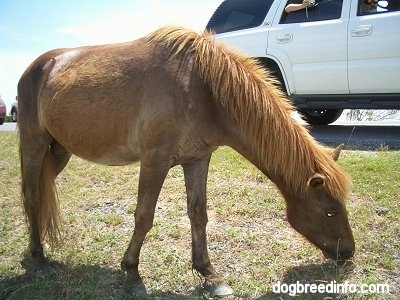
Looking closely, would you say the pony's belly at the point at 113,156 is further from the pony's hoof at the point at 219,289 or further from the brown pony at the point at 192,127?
the pony's hoof at the point at 219,289

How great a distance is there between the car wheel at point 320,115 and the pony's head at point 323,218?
5503 mm

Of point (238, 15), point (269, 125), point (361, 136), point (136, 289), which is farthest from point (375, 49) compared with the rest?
point (136, 289)

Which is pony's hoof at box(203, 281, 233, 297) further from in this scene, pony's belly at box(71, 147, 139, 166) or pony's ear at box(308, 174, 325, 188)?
pony's belly at box(71, 147, 139, 166)

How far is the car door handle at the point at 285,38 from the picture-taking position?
21.6 ft

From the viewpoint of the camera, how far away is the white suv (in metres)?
5.83

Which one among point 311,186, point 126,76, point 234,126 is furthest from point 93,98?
point 311,186

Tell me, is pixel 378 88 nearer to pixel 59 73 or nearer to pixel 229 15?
pixel 229 15

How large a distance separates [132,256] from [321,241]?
4.71 ft

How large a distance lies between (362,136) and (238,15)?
9.91 ft

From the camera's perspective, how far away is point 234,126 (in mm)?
3045

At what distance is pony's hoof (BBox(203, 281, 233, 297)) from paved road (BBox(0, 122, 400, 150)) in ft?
9.15

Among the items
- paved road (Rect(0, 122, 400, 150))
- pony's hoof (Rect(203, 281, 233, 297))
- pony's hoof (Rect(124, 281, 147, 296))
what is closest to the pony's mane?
pony's hoof (Rect(203, 281, 233, 297))

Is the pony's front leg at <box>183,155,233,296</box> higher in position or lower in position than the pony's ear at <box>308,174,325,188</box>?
lower

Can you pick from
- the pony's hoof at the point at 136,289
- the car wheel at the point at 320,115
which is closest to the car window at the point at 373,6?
the car wheel at the point at 320,115
